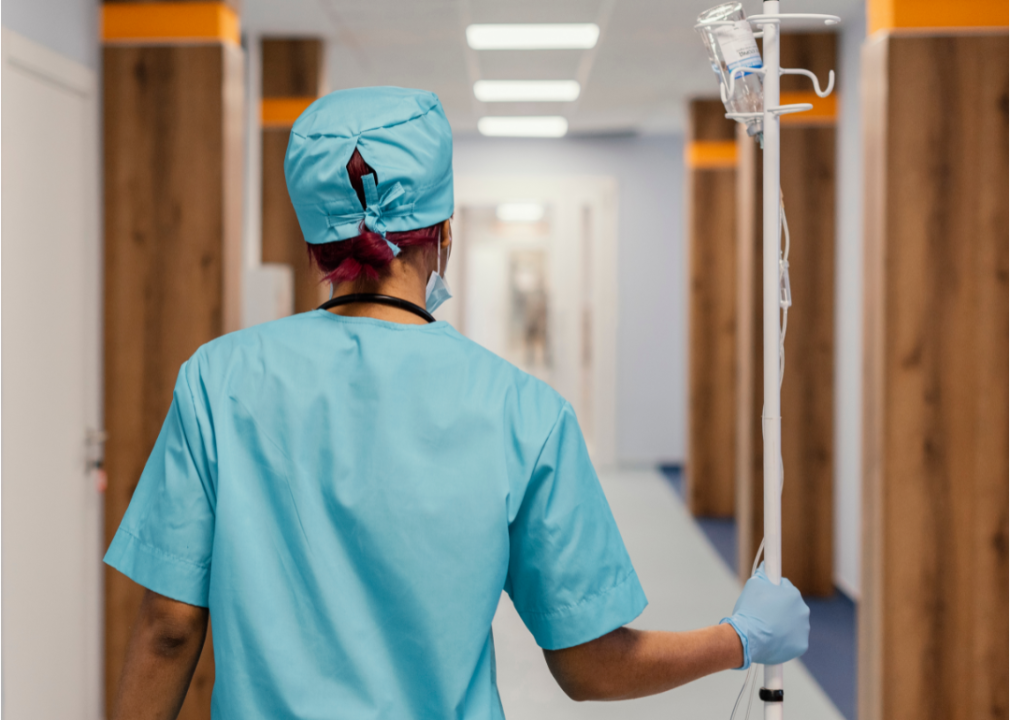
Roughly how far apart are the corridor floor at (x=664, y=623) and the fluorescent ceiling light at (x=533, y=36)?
2.54 m

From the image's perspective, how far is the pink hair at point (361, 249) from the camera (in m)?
1.01

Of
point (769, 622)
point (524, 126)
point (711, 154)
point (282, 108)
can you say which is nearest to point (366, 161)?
point (769, 622)

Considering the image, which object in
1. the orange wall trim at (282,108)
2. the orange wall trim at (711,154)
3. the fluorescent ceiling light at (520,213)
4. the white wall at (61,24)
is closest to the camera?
the white wall at (61,24)

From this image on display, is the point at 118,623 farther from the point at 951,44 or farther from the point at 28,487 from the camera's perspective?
the point at 951,44

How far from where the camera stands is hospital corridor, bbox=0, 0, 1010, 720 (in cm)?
97

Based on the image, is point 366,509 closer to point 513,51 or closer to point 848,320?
point 848,320

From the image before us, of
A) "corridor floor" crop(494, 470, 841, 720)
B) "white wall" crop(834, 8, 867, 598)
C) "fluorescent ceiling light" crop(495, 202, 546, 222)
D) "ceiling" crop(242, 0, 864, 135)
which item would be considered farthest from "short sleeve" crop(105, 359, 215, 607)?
"fluorescent ceiling light" crop(495, 202, 546, 222)

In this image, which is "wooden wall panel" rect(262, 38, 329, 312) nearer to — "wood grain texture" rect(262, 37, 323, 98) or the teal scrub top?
"wood grain texture" rect(262, 37, 323, 98)

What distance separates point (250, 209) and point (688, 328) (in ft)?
9.39

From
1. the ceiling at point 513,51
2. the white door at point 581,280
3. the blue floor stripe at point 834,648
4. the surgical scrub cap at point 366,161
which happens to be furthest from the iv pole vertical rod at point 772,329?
the white door at point 581,280

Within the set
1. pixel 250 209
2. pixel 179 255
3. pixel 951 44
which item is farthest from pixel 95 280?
pixel 951 44

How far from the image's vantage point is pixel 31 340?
7.28 feet

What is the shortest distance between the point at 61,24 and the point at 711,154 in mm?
3996

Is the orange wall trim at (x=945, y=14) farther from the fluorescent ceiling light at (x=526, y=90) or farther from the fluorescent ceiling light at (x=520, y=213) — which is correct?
the fluorescent ceiling light at (x=520, y=213)
